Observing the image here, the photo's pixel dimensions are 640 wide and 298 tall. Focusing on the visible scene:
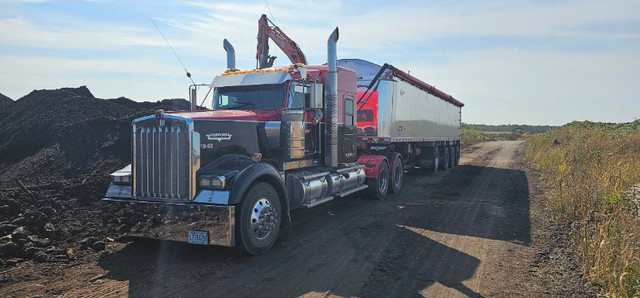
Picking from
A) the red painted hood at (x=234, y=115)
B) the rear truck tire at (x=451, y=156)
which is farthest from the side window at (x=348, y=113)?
the rear truck tire at (x=451, y=156)

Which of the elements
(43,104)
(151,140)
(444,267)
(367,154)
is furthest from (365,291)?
(43,104)

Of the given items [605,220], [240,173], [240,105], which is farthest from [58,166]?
[605,220]

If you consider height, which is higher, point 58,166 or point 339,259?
point 58,166

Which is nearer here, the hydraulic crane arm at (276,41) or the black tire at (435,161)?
the hydraulic crane arm at (276,41)

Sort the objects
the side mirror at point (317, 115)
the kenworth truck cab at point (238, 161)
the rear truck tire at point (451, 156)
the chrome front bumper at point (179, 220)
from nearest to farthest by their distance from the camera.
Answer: the chrome front bumper at point (179, 220) → the kenworth truck cab at point (238, 161) → the side mirror at point (317, 115) → the rear truck tire at point (451, 156)

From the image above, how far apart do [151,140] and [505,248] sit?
208 inches

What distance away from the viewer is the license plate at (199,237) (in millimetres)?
5566

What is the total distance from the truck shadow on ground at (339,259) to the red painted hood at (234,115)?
190 centimetres

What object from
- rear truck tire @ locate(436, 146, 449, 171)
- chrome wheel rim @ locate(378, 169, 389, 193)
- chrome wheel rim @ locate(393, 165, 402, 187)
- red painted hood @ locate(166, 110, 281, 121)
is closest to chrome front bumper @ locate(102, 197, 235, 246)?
red painted hood @ locate(166, 110, 281, 121)

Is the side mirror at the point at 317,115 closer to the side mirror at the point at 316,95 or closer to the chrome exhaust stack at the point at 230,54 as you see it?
the side mirror at the point at 316,95

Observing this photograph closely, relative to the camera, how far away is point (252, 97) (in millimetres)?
7938

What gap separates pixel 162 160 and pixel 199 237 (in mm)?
1162

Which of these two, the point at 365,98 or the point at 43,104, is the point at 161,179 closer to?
the point at 365,98

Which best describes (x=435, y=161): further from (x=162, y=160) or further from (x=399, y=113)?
(x=162, y=160)
